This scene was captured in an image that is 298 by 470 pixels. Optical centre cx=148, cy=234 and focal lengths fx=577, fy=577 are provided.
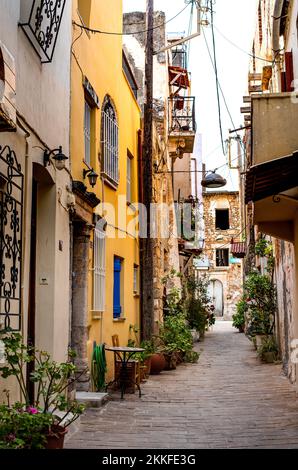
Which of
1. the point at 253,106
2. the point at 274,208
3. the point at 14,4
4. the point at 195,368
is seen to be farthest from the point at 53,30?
the point at 195,368

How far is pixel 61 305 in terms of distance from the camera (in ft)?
25.3

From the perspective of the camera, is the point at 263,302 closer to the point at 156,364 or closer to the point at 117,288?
the point at 156,364

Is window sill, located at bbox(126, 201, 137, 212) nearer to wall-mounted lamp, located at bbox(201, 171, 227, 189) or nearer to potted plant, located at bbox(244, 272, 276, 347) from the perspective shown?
wall-mounted lamp, located at bbox(201, 171, 227, 189)

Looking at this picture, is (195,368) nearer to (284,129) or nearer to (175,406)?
(175,406)

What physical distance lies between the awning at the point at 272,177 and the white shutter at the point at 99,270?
3071 millimetres

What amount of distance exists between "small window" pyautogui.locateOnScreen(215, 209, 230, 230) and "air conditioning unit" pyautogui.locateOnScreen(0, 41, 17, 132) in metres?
38.9

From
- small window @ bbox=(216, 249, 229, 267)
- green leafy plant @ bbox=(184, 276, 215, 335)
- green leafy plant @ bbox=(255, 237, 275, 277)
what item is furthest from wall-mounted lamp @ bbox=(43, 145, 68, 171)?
small window @ bbox=(216, 249, 229, 267)

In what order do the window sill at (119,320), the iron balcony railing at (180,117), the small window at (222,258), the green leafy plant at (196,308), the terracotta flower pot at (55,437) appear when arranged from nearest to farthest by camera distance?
the terracotta flower pot at (55,437) → the window sill at (119,320) → the iron balcony railing at (180,117) → the green leafy plant at (196,308) → the small window at (222,258)

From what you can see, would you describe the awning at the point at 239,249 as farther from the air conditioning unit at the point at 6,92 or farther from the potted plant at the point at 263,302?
the air conditioning unit at the point at 6,92

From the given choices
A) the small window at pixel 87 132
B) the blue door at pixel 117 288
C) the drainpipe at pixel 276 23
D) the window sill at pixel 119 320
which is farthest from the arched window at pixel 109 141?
the drainpipe at pixel 276 23

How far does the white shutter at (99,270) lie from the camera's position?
987 cm

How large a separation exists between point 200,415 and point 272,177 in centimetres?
349

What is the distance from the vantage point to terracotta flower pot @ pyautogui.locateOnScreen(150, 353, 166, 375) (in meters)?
12.8

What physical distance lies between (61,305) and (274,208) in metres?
3.89
